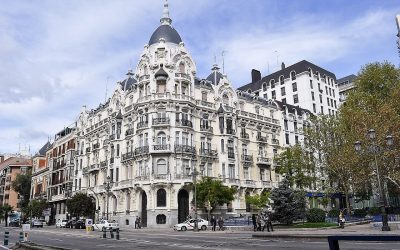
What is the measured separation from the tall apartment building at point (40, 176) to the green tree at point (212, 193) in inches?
1916

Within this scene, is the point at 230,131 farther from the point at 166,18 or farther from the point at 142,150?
the point at 166,18

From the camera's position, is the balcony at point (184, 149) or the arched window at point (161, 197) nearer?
the arched window at point (161, 197)

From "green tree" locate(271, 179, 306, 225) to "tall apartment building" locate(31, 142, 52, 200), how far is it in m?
61.2

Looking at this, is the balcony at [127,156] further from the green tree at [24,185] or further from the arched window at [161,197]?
the green tree at [24,185]

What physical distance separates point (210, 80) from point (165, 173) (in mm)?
18248

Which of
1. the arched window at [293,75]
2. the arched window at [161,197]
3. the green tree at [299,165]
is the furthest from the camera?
the arched window at [293,75]

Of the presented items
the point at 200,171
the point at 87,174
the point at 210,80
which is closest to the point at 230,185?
the point at 200,171

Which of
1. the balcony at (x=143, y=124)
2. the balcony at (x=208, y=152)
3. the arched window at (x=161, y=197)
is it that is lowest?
the arched window at (x=161, y=197)

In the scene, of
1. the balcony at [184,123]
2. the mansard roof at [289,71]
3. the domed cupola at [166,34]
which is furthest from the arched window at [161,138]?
the mansard roof at [289,71]

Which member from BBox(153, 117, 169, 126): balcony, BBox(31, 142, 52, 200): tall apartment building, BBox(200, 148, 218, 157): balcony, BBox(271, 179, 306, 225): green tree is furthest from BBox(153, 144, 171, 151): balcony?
BBox(31, 142, 52, 200): tall apartment building

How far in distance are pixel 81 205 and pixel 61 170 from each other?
22.3m

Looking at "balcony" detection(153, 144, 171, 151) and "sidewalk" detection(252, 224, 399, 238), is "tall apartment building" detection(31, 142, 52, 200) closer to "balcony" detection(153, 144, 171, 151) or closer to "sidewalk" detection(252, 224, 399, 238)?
"balcony" detection(153, 144, 171, 151)

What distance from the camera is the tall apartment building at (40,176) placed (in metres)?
84.2

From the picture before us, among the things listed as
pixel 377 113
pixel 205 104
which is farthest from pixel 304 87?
pixel 377 113
